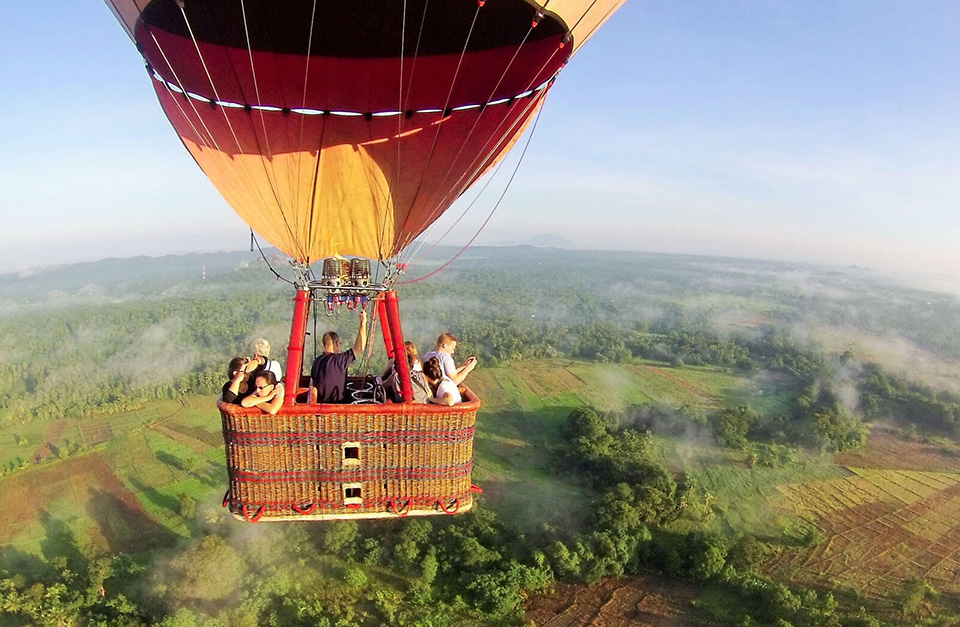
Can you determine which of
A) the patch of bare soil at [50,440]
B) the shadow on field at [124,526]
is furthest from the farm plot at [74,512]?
the patch of bare soil at [50,440]

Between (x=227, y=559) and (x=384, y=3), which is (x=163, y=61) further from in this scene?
(x=227, y=559)

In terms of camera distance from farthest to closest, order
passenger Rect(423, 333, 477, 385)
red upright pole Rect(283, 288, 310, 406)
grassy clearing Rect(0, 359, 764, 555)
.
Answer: grassy clearing Rect(0, 359, 764, 555) < passenger Rect(423, 333, 477, 385) < red upright pole Rect(283, 288, 310, 406)

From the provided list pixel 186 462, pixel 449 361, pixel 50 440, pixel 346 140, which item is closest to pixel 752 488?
pixel 449 361

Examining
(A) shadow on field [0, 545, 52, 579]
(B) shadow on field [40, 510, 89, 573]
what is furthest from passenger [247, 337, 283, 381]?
(A) shadow on field [0, 545, 52, 579]

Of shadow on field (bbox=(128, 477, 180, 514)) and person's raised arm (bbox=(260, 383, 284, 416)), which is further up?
person's raised arm (bbox=(260, 383, 284, 416))

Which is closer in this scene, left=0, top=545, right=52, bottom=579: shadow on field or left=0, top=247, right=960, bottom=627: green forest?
left=0, top=247, right=960, bottom=627: green forest

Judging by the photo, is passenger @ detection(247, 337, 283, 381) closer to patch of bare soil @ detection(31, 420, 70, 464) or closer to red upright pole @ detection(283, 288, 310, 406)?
red upright pole @ detection(283, 288, 310, 406)

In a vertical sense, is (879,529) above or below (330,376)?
below

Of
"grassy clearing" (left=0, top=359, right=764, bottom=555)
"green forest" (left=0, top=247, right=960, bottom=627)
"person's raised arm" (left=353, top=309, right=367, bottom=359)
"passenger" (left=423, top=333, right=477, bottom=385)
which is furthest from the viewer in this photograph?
"grassy clearing" (left=0, top=359, right=764, bottom=555)

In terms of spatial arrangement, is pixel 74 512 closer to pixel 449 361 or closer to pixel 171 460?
pixel 171 460
